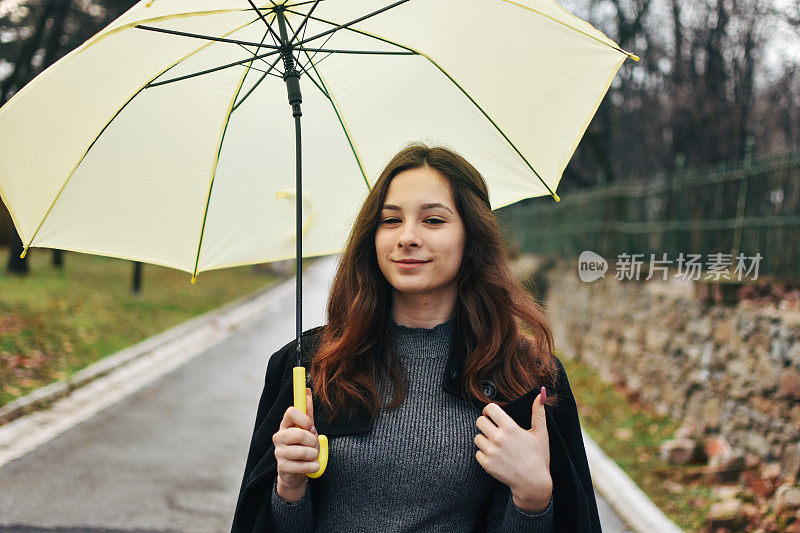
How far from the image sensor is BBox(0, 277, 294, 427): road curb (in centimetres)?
747

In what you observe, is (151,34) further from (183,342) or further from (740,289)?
(183,342)

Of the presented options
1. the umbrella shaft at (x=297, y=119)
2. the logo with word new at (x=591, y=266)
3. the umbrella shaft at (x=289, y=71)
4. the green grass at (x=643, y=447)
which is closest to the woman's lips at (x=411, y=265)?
the umbrella shaft at (x=297, y=119)

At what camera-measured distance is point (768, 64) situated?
17.5 m

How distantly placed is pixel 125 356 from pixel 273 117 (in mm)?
8636

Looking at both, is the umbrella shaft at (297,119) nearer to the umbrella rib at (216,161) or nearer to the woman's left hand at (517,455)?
the umbrella rib at (216,161)

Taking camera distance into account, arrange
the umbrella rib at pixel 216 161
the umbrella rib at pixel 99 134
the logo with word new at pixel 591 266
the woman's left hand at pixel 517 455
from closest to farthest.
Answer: the woman's left hand at pixel 517 455 → the umbrella rib at pixel 99 134 → the umbrella rib at pixel 216 161 → the logo with word new at pixel 591 266

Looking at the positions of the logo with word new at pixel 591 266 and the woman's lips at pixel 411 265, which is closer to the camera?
the woman's lips at pixel 411 265

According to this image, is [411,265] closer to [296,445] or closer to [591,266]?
[296,445]

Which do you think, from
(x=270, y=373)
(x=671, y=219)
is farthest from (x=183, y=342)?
(x=270, y=373)

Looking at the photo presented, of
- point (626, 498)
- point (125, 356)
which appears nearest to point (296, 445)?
point (626, 498)

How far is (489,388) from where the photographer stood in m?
2.20

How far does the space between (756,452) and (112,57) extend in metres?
5.67

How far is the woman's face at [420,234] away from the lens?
7.18 feet

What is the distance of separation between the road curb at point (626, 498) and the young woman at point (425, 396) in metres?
3.14
